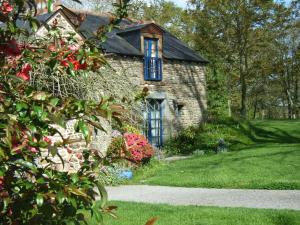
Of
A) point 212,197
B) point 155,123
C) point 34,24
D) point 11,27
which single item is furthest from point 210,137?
point 11,27

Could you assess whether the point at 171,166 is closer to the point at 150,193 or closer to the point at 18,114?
the point at 150,193

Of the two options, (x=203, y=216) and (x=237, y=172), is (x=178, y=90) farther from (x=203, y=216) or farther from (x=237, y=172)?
(x=203, y=216)

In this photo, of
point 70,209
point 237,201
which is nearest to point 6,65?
point 70,209

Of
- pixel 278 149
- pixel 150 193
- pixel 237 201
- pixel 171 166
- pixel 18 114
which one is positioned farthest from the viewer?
pixel 278 149

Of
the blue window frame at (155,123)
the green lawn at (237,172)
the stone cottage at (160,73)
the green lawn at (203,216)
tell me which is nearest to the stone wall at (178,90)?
the stone cottage at (160,73)

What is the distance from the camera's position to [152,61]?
21.2 metres

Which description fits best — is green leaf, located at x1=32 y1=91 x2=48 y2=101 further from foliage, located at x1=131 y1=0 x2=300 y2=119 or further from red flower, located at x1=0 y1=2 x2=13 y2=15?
foliage, located at x1=131 y1=0 x2=300 y2=119

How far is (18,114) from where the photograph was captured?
95.9 inches

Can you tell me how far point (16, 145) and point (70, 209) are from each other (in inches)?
18.7

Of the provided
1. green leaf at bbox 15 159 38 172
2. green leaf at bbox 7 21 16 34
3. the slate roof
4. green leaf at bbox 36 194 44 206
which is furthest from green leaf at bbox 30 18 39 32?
the slate roof

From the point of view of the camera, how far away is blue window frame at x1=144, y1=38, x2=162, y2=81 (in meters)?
21.1

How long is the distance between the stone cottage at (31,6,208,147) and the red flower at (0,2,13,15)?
1663cm

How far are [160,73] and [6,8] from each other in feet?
62.2

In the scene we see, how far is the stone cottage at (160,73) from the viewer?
813 inches
